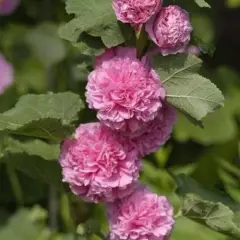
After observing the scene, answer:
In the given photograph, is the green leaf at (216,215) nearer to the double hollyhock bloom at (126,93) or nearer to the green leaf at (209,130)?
the double hollyhock bloom at (126,93)

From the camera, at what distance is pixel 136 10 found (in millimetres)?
1124

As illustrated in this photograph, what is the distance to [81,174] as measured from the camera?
1.17 metres

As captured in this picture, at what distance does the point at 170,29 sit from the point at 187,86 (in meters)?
0.08

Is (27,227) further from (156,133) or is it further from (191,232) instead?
(156,133)

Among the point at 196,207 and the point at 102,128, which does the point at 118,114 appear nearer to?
the point at 102,128

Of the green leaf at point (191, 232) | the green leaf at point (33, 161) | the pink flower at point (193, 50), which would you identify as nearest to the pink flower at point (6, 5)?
the green leaf at point (191, 232)

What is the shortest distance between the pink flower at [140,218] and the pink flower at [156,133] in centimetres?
6

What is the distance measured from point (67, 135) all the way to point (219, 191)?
289 millimetres

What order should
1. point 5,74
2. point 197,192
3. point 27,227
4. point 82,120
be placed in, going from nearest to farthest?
point 197,192
point 82,120
point 27,227
point 5,74

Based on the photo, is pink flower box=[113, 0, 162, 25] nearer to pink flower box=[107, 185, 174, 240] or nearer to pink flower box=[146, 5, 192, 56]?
pink flower box=[146, 5, 192, 56]

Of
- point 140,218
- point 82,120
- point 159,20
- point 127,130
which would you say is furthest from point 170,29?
point 82,120

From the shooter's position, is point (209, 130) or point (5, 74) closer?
point (5, 74)

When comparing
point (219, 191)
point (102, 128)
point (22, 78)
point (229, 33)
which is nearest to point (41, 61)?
point (22, 78)

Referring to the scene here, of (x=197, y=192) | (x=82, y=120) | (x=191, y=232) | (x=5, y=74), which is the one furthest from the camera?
(x=5, y=74)
